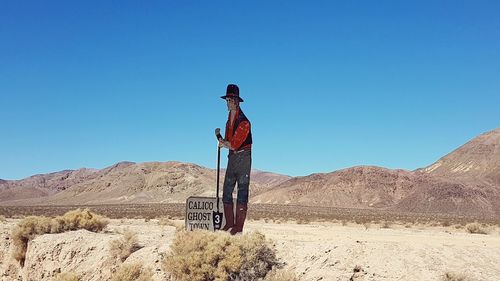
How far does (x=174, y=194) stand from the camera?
394 feet

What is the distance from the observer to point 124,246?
13.1 metres

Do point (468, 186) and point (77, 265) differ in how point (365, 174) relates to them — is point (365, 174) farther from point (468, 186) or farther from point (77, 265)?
point (77, 265)

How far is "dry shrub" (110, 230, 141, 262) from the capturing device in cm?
1283

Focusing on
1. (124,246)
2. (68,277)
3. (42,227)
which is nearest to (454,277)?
(124,246)

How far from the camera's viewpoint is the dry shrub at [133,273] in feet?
36.6

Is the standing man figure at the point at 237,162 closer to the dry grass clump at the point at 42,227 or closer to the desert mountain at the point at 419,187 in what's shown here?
the dry grass clump at the point at 42,227

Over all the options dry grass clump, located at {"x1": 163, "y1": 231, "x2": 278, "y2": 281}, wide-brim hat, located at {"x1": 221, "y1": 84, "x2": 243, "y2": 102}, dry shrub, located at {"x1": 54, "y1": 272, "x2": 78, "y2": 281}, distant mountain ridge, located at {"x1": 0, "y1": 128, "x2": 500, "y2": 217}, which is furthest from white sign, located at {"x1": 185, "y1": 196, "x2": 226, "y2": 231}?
distant mountain ridge, located at {"x1": 0, "y1": 128, "x2": 500, "y2": 217}

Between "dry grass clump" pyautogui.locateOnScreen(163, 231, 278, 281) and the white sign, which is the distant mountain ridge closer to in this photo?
the white sign

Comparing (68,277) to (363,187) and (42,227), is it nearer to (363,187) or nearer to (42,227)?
(42,227)

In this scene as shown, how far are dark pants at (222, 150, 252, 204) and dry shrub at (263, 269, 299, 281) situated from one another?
2956 millimetres

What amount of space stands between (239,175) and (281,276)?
11.8 ft

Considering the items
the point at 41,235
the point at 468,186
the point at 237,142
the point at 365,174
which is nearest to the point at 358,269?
the point at 237,142

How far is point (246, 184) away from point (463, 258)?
5384 millimetres

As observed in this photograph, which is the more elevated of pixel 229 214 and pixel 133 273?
pixel 229 214
